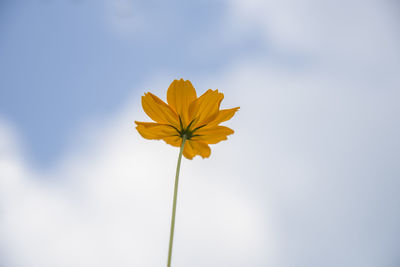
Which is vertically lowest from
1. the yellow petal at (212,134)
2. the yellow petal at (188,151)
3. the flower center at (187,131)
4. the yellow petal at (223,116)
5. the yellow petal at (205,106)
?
the yellow petal at (188,151)

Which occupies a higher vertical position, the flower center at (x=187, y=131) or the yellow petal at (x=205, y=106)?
the yellow petal at (x=205, y=106)

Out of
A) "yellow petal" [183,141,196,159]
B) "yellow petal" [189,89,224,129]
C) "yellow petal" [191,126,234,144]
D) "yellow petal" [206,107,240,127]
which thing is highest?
"yellow petal" [189,89,224,129]

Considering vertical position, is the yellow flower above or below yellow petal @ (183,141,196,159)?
above

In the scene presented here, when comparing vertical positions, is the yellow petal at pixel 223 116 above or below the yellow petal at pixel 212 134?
above
